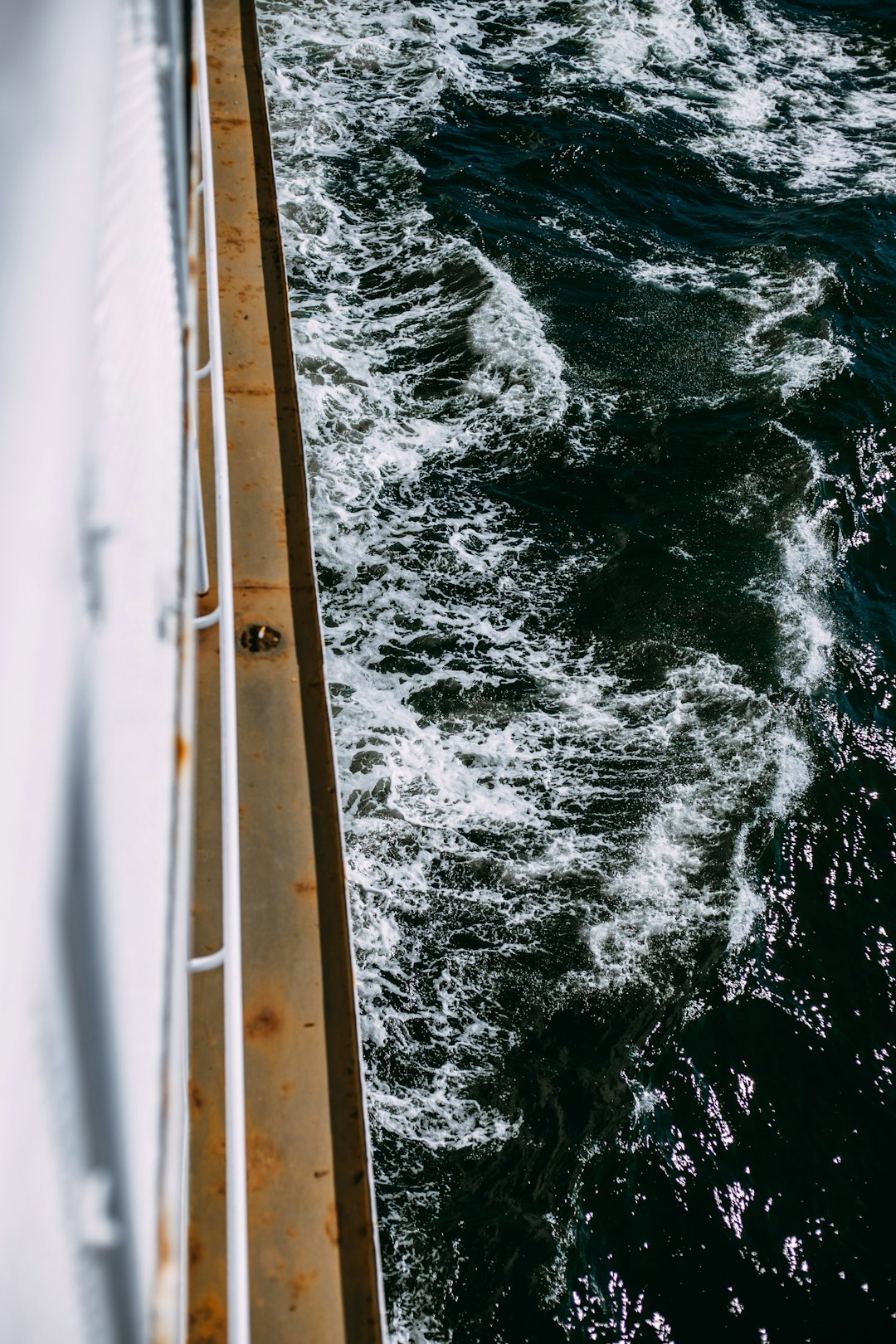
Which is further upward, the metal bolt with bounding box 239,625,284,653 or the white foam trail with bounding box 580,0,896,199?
the white foam trail with bounding box 580,0,896,199

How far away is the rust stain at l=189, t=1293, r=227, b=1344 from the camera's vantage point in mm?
1802

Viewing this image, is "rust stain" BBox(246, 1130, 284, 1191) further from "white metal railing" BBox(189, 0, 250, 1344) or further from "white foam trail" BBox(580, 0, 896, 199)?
"white foam trail" BBox(580, 0, 896, 199)

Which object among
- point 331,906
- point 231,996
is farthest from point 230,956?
point 331,906

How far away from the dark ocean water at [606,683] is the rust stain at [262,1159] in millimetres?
2113

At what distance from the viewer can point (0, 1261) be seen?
742mm

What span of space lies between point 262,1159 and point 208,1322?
1.21ft

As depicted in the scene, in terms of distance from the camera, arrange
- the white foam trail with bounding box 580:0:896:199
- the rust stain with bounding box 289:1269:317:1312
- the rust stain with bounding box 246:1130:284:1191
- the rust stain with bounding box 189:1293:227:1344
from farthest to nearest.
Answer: the white foam trail with bounding box 580:0:896:199 < the rust stain with bounding box 246:1130:284:1191 < the rust stain with bounding box 289:1269:317:1312 < the rust stain with bounding box 189:1293:227:1344

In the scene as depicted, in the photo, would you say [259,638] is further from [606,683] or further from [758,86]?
[758,86]

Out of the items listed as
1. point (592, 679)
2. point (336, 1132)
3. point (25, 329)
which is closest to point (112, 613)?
point (25, 329)

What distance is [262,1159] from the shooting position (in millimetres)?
2158

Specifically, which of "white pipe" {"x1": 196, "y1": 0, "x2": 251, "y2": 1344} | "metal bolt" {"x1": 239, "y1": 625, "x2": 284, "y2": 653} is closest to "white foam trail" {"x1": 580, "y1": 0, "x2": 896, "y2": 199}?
"metal bolt" {"x1": 239, "y1": 625, "x2": 284, "y2": 653}

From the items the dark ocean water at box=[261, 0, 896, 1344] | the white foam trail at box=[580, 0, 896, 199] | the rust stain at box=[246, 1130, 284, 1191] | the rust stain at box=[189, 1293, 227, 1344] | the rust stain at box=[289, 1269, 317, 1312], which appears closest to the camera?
the rust stain at box=[189, 1293, 227, 1344]

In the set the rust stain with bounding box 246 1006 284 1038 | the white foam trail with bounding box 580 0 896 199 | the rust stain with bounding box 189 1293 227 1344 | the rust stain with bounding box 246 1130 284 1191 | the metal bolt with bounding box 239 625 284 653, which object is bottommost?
the rust stain with bounding box 189 1293 227 1344

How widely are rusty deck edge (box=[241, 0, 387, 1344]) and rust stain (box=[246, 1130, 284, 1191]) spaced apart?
13cm
